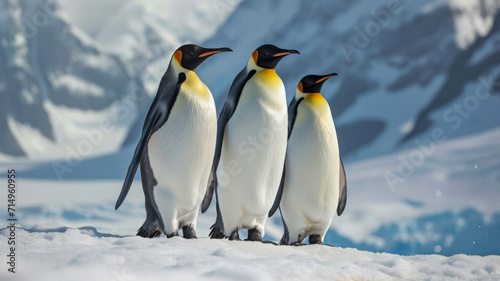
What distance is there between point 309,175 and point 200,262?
1.85 meters

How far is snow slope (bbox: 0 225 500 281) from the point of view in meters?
2.43

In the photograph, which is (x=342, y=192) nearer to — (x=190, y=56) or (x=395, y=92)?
(x=190, y=56)

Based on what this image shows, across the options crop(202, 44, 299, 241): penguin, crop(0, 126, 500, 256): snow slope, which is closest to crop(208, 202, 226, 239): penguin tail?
crop(202, 44, 299, 241): penguin

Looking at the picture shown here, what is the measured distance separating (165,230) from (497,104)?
64.3 ft

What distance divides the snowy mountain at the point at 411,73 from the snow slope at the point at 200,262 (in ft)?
58.2

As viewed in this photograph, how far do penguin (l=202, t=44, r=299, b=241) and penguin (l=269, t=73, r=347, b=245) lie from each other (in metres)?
0.28

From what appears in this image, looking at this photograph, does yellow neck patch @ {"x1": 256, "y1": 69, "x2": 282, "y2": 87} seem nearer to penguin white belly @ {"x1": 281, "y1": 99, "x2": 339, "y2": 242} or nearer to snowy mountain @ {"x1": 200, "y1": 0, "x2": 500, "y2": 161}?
penguin white belly @ {"x1": 281, "y1": 99, "x2": 339, "y2": 242}

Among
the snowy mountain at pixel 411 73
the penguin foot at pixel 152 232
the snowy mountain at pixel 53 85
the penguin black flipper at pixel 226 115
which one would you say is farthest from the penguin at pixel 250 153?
the snowy mountain at pixel 53 85

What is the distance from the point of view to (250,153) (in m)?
3.96

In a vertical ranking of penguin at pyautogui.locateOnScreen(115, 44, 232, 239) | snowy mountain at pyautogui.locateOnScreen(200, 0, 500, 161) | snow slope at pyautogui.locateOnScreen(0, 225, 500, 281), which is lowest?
snow slope at pyautogui.locateOnScreen(0, 225, 500, 281)

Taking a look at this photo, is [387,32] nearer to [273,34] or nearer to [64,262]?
[273,34]

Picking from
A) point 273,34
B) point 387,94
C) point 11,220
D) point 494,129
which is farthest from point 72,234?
point 273,34

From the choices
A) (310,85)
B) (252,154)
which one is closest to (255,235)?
(252,154)

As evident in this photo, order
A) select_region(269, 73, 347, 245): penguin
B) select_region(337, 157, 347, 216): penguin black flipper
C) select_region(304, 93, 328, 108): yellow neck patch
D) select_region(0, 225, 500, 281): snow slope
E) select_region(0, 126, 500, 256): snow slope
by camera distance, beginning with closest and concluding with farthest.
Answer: select_region(0, 225, 500, 281): snow slope, select_region(269, 73, 347, 245): penguin, select_region(304, 93, 328, 108): yellow neck patch, select_region(337, 157, 347, 216): penguin black flipper, select_region(0, 126, 500, 256): snow slope
